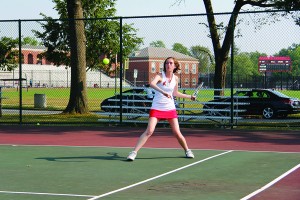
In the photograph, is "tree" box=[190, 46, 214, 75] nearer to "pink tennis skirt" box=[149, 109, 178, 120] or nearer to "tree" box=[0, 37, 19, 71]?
"tree" box=[0, 37, 19, 71]

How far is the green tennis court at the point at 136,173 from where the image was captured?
7375 mm

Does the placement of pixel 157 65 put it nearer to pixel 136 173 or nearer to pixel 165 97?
pixel 165 97

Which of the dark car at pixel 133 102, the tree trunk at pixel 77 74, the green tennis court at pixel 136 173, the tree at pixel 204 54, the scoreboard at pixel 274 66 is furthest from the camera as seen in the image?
the scoreboard at pixel 274 66

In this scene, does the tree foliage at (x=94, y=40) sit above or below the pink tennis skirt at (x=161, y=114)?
above

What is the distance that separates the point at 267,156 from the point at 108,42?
31.5m

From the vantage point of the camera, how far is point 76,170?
940 centimetres

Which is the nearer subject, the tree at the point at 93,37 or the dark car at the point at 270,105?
the dark car at the point at 270,105

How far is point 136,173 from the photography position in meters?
9.06

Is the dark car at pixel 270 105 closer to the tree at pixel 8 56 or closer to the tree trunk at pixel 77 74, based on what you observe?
the tree trunk at pixel 77 74

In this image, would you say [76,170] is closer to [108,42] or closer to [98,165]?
[98,165]

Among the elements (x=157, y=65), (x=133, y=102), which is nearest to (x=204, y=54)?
(x=157, y=65)

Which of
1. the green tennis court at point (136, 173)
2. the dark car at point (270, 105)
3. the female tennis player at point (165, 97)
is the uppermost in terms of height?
the female tennis player at point (165, 97)

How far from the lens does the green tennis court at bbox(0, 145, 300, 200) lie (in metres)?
7.38

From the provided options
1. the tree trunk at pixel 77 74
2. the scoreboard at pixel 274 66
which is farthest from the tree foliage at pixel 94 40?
the scoreboard at pixel 274 66
